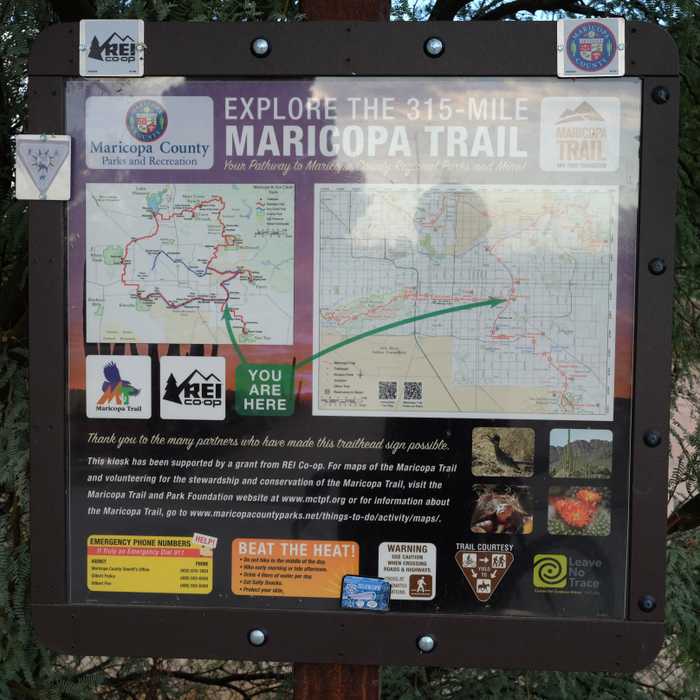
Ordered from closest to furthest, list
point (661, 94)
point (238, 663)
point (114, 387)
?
point (661, 94) → point (114, 387) → point (238, 663)

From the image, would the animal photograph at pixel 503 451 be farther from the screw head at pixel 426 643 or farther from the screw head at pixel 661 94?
the screw head at pixel 661 94

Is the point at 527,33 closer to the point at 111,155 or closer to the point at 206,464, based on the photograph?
the point at 111,155

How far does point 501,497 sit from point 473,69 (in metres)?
1.04

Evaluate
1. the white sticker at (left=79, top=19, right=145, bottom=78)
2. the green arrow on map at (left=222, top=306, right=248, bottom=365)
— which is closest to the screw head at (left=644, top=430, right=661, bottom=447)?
the green arrow on map at (left=222, top=306, right=248, bottom=365)

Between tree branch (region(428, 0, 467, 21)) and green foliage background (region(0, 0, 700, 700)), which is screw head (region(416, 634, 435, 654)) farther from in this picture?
tree branch (region(428, 0, 467, 21))

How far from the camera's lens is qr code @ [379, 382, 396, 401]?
2.07 meters

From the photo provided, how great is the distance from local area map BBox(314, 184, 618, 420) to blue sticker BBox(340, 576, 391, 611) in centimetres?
42

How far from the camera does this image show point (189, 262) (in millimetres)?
2098

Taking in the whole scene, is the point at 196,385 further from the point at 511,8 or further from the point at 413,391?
the point at 511,8

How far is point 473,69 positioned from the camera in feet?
6.68

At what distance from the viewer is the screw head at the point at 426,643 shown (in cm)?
207

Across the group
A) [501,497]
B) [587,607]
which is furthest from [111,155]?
[587,607]

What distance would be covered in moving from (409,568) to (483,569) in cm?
18

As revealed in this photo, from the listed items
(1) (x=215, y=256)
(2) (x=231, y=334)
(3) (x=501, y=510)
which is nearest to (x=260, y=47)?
(1) (x=215, y=256)
